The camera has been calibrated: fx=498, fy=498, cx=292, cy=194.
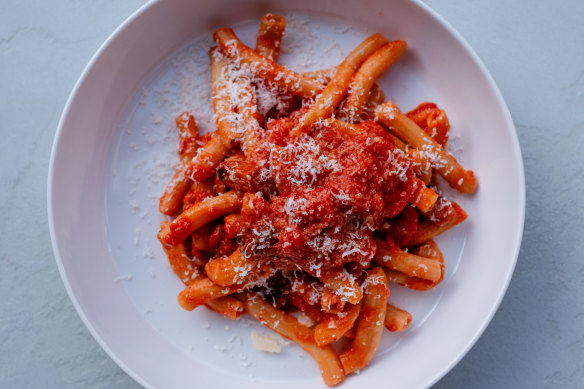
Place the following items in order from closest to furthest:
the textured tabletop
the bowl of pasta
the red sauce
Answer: the red sauce, the bowl of pasta, the textured tabletop

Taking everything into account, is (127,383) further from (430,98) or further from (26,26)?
(430,98)

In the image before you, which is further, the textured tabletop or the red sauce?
the textured tabletop

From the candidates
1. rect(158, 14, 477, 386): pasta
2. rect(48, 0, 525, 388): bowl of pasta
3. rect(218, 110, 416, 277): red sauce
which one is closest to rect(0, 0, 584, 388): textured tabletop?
rect(48, 0, 525, 388): bowl of pasta

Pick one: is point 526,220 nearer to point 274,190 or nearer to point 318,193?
point 318,193

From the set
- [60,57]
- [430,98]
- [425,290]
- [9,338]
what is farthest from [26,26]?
[425,290]

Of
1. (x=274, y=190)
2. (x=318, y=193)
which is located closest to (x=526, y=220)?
(x=318, y=193)

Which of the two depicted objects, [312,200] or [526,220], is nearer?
[312,200]

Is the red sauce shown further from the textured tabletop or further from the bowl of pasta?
the textured tabletop

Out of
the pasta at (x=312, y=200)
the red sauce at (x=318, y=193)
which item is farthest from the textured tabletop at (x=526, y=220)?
the red sauce at (x=318, y=193)
